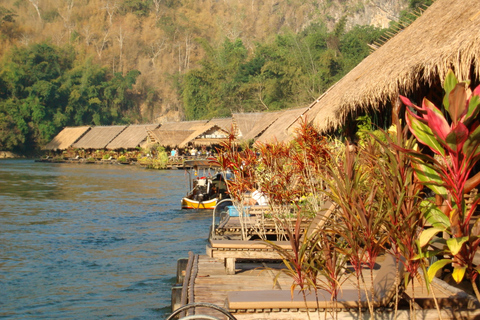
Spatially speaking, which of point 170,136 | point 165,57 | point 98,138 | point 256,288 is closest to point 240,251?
point 256,288

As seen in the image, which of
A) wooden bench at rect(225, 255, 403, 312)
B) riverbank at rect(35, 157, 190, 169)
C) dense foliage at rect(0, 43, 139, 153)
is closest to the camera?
wooden bench at rect(225, 255, 403, 312)

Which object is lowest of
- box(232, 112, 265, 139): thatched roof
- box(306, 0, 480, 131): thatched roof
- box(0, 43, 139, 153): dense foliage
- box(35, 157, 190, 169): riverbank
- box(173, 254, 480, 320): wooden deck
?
box(173, 254, 480, 320): wooden deck

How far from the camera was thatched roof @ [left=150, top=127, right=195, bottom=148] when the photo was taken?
136 feet

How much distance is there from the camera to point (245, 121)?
35.0 metres

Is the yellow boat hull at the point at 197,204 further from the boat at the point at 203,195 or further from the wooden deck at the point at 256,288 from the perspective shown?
the wooden deck at the point at 256,288

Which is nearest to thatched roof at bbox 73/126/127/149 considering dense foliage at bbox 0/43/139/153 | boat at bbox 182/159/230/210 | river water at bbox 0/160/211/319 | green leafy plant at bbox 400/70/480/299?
dense foliage at bbox 0/43/139/153

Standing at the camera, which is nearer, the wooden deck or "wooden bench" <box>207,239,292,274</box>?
the wooden deck

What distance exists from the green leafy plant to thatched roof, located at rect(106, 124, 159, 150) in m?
42.9

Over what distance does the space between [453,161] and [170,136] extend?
1568 inches

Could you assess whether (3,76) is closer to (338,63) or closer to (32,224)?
(338,63)

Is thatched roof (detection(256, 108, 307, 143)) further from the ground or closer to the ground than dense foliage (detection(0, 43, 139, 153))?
closer to the ground

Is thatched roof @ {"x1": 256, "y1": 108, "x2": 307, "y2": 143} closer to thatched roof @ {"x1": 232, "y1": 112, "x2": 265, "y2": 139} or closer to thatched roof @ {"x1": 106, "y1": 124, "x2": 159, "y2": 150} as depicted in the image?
thatched roof @ {"x1": 232, "y1": 112, "x2": 265, "y2": 139}

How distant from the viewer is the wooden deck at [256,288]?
3.78 metres

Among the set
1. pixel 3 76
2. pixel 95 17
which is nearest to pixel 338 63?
pixel 3 76
